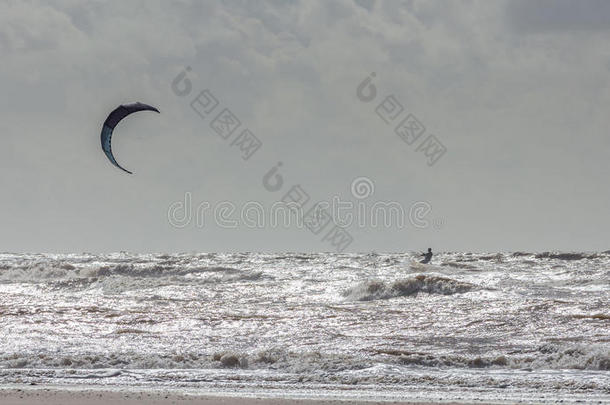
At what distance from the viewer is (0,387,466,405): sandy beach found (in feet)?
25.0

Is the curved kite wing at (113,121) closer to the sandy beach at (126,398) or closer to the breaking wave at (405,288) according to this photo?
the breaking wave at (405,288)

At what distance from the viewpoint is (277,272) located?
100 feet

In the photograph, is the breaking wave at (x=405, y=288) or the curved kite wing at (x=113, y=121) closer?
the curved kite wing at (x=113, y=121)

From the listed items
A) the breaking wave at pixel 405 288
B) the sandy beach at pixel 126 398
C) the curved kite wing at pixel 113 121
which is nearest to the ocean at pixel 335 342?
the breaking wave at pixel 405 288

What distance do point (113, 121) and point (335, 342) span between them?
31.0 ft

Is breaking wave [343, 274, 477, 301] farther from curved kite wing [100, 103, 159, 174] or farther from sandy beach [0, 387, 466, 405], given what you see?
sandy beach [0, 387, 466, 405]

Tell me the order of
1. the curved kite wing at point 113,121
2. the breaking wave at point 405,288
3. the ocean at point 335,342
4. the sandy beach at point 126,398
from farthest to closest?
the breaking wave at point 405,288
the curved kite wing at point 113,121
the ocean at point 335,342
the sandy beach at point 126,398

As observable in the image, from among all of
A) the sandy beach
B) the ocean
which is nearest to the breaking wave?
the ocean

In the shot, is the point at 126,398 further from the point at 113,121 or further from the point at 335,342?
the point at 113,121

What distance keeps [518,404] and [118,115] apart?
534 inches

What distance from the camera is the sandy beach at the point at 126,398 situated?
7.62 m

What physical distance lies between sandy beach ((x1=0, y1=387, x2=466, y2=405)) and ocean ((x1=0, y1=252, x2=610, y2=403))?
14.0 inches

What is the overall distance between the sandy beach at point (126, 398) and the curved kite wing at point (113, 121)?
34.9 ft

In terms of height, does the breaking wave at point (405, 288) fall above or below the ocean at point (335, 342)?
above
